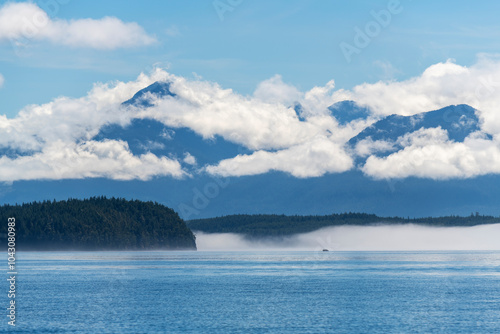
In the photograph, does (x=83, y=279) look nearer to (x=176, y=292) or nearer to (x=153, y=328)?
(x=176, y=292)

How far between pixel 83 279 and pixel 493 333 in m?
105

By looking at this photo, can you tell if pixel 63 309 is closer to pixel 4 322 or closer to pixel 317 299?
pixel 4 322

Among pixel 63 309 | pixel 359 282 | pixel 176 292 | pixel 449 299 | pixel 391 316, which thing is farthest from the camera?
pixel 359 282

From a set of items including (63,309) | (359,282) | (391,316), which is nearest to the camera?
(391,316)

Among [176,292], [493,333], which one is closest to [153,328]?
[493,333]

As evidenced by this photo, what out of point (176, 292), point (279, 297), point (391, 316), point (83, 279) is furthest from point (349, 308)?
point (83, 279)

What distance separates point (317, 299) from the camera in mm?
126062

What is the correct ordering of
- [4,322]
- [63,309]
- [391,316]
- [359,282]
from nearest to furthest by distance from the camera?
[4,322] → [391,316] → [63,309] → [359,282]

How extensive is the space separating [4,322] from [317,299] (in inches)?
1980

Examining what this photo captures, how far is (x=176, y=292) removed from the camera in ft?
457

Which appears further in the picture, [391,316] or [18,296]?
[18,296]

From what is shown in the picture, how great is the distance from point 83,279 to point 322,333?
94.6 metres

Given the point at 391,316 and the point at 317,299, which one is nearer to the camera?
the point at 391,316

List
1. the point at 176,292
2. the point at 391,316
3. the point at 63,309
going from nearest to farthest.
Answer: the point at 391,316, the point at 63,309, the point at 176,292
